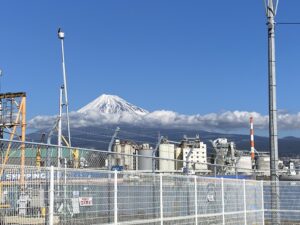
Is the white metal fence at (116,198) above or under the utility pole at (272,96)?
under

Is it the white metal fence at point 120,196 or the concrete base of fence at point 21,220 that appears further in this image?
the white metal fence at point 120,196

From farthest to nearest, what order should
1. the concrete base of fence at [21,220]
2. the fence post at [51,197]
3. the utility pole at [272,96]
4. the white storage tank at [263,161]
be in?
the white storage tank at [263,161] → the utility pole at [272,96] → the fence post at [51,197] → the concrete base of fence at [21,220]

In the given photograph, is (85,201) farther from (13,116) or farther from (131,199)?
(13,116)

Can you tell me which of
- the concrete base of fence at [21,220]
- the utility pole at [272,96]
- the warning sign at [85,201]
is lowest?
the concrete base of fence at [21,220]

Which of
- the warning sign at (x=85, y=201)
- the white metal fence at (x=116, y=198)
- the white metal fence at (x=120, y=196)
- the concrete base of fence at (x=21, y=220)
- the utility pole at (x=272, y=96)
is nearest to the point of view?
the concrete base of fence at (x=21, y=220)

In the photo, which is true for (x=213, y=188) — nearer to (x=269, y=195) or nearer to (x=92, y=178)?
(x=269, y=195)

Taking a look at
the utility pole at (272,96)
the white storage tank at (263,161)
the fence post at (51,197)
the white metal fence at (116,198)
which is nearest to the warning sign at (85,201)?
the white metal fence at (116,198)

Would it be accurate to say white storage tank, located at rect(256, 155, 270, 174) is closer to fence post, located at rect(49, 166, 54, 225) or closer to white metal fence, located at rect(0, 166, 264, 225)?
white metal fence, located at rect(0, 166, 264, 225)

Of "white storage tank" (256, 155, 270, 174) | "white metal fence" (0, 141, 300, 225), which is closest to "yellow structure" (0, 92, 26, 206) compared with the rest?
"white metal fence" (0, 141, 300, 225)

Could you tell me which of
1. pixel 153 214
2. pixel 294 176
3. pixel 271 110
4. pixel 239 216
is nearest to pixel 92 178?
pixel 153 214

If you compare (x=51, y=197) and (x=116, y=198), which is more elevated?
(x=51, y=197)

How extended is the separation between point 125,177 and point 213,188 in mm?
4730

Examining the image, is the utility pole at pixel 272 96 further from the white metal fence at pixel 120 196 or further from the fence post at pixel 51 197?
the fence post at pixel 51 197

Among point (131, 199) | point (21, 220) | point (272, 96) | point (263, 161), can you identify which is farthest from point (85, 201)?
point (263, 161)
